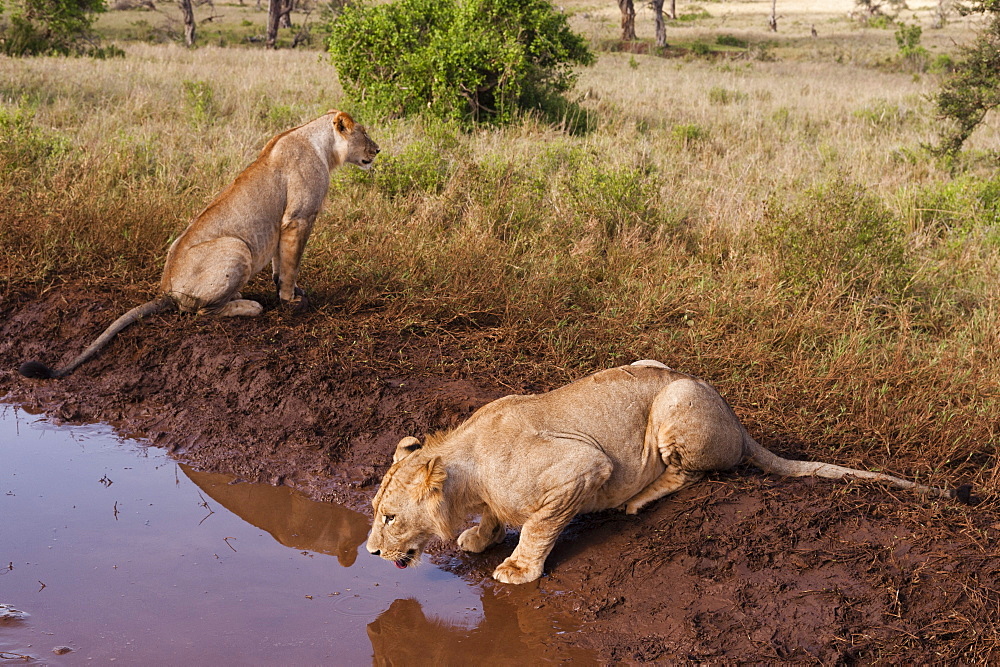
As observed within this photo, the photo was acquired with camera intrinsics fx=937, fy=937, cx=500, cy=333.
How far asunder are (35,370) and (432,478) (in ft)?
10.9

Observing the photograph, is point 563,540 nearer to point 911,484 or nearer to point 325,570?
point 325,570

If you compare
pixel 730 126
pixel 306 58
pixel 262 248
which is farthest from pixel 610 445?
pixel 306 58

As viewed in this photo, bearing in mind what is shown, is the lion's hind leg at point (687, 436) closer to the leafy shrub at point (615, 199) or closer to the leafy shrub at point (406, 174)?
the leafy shrub at point (615, 199)

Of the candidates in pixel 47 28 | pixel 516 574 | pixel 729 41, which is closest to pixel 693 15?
pixel 729 41

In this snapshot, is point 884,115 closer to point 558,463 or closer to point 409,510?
point 558,463

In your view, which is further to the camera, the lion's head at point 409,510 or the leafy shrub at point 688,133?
the leafy shrub at point 688,133

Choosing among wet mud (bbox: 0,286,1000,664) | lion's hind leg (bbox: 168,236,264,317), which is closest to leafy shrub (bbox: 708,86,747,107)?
wet mud (bbox: 0,286,1000,664)

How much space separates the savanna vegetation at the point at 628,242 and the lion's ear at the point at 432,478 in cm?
215

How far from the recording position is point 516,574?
446 centimetres

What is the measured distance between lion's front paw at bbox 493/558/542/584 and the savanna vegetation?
1.81 m

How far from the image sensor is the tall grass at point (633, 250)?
5887 millimetres

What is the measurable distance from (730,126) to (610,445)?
10.3m

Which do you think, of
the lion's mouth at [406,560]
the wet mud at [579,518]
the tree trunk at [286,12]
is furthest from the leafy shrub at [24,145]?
the tree trunk at [286,12]

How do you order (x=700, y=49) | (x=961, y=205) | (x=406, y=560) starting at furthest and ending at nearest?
(x=700, y=49)
(x=961, y=205)
(x=406, y=560)
